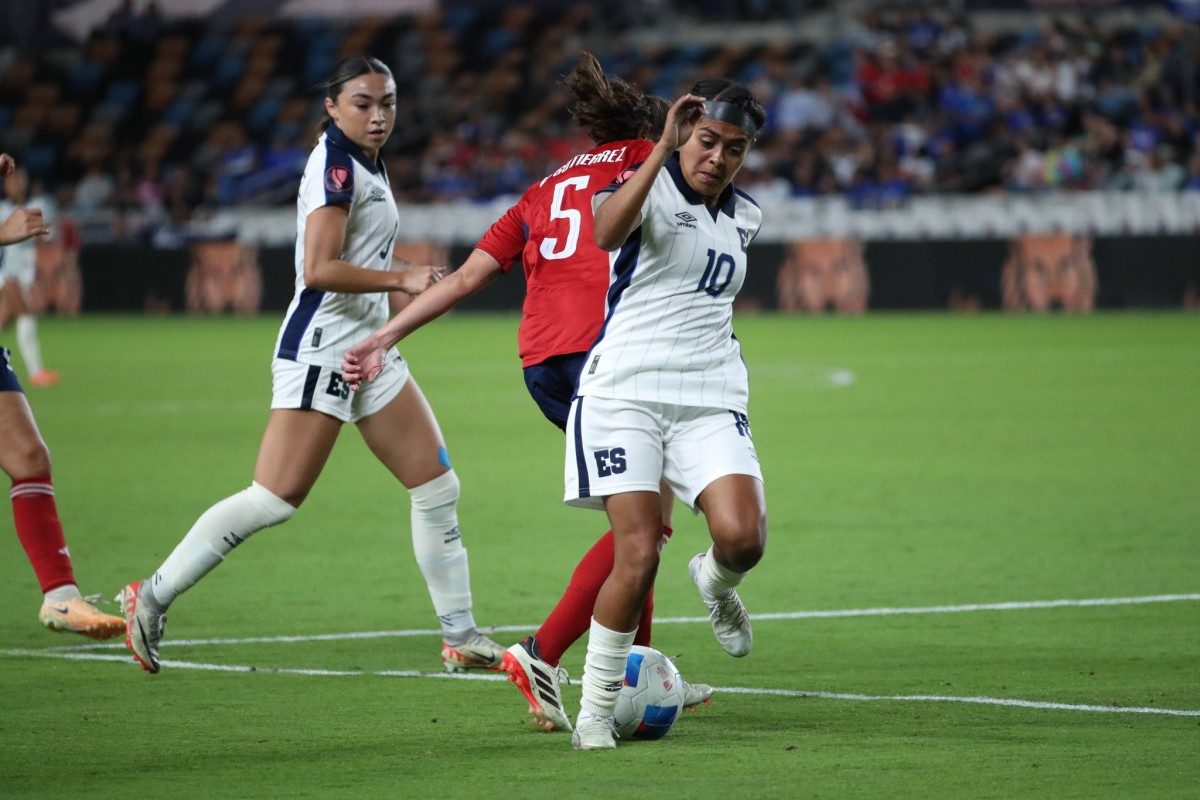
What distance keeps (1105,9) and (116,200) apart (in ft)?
64.9

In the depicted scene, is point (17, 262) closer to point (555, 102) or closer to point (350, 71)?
point (350, 71)

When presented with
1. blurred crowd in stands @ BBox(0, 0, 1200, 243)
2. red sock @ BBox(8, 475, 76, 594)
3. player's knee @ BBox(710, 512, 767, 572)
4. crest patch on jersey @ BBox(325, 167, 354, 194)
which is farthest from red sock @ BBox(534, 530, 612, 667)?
blurred crowd in stands @ BBox(0, 0, 1200, 243)

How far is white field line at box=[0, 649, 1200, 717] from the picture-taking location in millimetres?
5754

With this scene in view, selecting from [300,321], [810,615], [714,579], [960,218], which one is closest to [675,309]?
[714,579]

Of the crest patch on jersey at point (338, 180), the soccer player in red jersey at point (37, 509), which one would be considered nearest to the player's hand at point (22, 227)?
the soccer player in red jersey at point (37, 509)

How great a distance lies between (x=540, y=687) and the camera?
5609 mm

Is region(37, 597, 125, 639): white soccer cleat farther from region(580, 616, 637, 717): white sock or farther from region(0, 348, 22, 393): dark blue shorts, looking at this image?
→ region(580, 616, 637, 717): white sock

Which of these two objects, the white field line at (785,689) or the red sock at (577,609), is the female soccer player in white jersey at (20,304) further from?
the red sock at (577,609)

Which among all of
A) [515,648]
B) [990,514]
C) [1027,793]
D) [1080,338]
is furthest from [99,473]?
[1080,338]

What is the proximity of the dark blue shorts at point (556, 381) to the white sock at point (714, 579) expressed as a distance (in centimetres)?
66

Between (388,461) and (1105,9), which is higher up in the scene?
(1105,9)

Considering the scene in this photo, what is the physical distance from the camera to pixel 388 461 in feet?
22.9

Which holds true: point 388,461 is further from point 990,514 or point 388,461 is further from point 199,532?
point 990,514

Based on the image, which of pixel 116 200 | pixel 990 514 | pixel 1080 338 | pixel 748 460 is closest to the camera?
pixel 748 460
